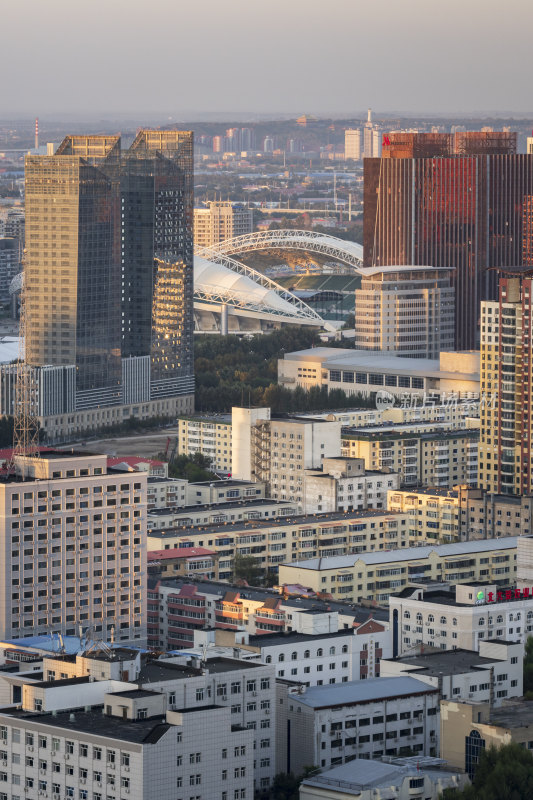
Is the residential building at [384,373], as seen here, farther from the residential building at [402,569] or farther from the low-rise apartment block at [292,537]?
the residential building at [402,569]

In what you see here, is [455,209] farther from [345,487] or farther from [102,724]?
[102,724]

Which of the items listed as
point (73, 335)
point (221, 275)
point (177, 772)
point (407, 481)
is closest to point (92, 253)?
point (73, 335)

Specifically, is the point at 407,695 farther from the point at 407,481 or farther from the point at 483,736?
the point at 407,481

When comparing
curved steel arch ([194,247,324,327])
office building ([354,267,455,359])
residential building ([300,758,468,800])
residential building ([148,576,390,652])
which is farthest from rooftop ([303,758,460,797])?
curved steel arch ([194,247,324,327])

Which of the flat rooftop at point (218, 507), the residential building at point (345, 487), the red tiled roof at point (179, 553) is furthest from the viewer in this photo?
the residential building at point (345, 487)

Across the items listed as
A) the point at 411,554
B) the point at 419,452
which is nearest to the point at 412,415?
the point at 419,452

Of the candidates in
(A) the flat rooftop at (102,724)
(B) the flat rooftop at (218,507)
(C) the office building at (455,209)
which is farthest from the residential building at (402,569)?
(C) the office building at (455,209)
